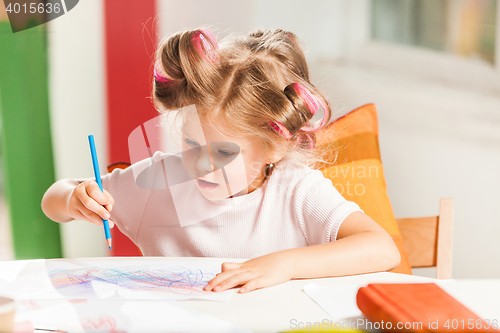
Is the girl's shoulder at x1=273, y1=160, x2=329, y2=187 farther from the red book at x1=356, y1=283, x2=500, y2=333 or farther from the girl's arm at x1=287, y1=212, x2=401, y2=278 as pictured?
the red book at x1=356, y1=283, x2=500, y2=333

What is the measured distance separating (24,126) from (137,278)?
2.10 ft

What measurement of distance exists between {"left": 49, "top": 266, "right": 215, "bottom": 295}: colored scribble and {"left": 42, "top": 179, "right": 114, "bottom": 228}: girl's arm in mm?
80

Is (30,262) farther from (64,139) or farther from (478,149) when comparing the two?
(478,149)

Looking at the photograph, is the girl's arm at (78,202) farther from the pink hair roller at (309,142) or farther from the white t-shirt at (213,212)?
the pink hair roller at (309,142)

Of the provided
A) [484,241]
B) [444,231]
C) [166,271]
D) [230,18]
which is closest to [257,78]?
[230,18]

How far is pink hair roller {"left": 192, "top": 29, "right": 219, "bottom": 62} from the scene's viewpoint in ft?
2.22

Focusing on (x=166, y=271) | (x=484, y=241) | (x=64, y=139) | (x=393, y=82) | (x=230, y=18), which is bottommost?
(x=484, y=241)

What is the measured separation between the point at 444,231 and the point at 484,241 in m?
0.20

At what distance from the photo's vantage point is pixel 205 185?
0.73 meters

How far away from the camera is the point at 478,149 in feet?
2.85

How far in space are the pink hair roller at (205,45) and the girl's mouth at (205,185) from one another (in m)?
0.22

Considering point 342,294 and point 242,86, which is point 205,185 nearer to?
point 242,86

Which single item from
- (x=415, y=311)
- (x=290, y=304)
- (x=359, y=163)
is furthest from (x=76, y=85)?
(x=415, y=311)

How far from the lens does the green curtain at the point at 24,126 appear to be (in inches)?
35.7
